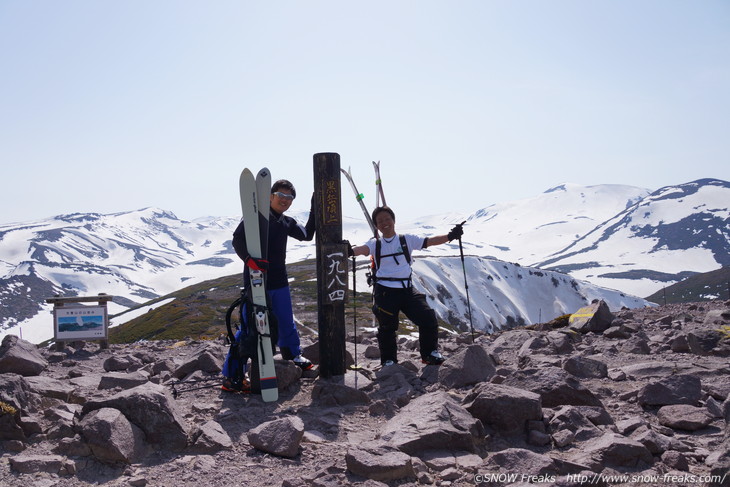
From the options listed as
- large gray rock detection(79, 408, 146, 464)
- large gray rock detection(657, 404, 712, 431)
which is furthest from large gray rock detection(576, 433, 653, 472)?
large gray rock detection(79, 408, 146, 464)

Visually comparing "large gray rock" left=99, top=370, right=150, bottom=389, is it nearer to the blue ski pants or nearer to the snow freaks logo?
the blue ski pants

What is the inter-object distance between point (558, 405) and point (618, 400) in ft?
3.15

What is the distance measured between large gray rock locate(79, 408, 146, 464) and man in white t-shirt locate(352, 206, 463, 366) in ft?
15.3

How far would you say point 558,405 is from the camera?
23.9 ft

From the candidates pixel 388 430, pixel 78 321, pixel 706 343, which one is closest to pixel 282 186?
pixel 388 430

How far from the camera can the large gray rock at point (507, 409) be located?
652 centimetres

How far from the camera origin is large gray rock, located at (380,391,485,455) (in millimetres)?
6051

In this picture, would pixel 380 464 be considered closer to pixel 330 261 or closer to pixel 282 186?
pixel 330 261

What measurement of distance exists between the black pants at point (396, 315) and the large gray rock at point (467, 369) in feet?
2.86

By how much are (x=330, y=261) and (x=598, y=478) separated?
505cm

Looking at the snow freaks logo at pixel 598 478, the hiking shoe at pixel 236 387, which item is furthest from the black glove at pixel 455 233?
the snow freaks logo at pixel 598 478

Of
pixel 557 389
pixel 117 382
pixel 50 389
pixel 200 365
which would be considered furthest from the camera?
pixel 200 365

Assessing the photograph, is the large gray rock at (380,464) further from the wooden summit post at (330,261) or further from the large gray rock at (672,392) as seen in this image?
the large gray rock at (672,392)

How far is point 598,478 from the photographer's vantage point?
5.06 meters
